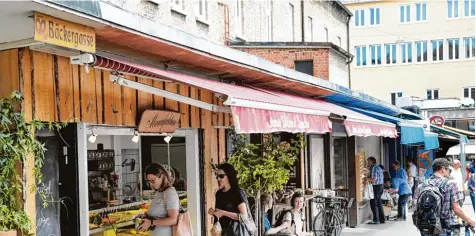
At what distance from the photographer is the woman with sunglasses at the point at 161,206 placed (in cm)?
662

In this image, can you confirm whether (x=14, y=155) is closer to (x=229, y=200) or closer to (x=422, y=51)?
(x=229, y=200)

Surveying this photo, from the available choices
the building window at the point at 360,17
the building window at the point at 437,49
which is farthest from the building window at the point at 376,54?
the building window at the point at 437,49

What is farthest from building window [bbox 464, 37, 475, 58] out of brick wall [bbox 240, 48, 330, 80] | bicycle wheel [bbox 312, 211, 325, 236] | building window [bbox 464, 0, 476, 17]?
bicycle wheel [bbox 312, 211, 325, 236]

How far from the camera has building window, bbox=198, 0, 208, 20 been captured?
55.9 ft

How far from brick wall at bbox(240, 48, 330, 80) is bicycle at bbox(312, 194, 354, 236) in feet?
31.8

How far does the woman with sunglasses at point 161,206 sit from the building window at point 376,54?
44593 mm

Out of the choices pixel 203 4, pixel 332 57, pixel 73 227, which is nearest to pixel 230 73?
pixel 73 227

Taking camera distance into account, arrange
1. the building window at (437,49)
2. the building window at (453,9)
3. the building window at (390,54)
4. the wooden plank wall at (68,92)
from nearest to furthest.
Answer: the wooden plank wall at (68,92)
the building window at (437,49)
the building window at (453,9)
the building window at (390,54)

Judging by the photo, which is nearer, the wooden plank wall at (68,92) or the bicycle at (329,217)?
the wooden plank wall at (68,92)

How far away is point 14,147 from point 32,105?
52 centimetres

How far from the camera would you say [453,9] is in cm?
4781

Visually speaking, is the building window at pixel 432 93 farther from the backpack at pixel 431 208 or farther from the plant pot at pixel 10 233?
the plant pot at pixel 10 233

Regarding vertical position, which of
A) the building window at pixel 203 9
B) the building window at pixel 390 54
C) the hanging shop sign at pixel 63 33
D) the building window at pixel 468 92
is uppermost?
the building window at pixel 390 54

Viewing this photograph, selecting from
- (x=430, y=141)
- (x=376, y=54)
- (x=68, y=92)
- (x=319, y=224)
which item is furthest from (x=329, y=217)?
(x=376, y=54)
